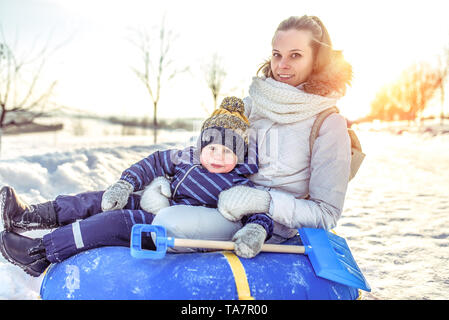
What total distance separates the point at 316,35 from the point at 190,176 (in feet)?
3.78

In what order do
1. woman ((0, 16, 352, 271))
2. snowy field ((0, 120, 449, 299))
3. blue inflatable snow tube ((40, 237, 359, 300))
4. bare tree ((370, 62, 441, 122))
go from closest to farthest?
blue inflatable snow tube ((40, 237, 359, 300))
woman ((0, 16, 352, 271))
snowy field ((0, 120, 449, 299))
bare tree ((370, 62, 441, 122))

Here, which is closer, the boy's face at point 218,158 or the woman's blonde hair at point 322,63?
the boy's face at point 218,158

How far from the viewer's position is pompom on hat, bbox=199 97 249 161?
7.16 feet

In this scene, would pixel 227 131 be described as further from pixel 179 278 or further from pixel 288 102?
pixel 179 278

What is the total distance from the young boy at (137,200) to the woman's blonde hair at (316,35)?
0.55m

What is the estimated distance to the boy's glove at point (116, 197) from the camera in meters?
2.09

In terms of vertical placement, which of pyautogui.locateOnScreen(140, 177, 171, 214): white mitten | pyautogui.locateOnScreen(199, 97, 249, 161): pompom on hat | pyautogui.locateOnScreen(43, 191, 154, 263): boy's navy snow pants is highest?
pyautogui.locateOnScreen(199, 97, 249, 161): pompom on hat

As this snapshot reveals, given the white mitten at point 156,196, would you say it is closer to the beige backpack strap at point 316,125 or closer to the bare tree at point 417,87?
the beige backpack strap at point 316,125

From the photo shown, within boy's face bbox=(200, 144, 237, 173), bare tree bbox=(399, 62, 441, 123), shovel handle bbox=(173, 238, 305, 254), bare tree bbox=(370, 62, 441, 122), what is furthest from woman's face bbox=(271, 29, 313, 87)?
bare tree bbox=(399, 62, 441, 123)

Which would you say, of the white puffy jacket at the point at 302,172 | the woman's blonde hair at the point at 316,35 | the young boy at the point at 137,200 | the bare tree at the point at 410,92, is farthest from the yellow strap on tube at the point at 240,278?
the bare tree at the point at 410,92

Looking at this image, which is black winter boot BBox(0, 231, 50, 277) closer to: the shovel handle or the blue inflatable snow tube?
the blue inflatable snow tube

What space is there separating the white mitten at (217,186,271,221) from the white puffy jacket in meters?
0.07

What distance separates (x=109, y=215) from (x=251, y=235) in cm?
77
